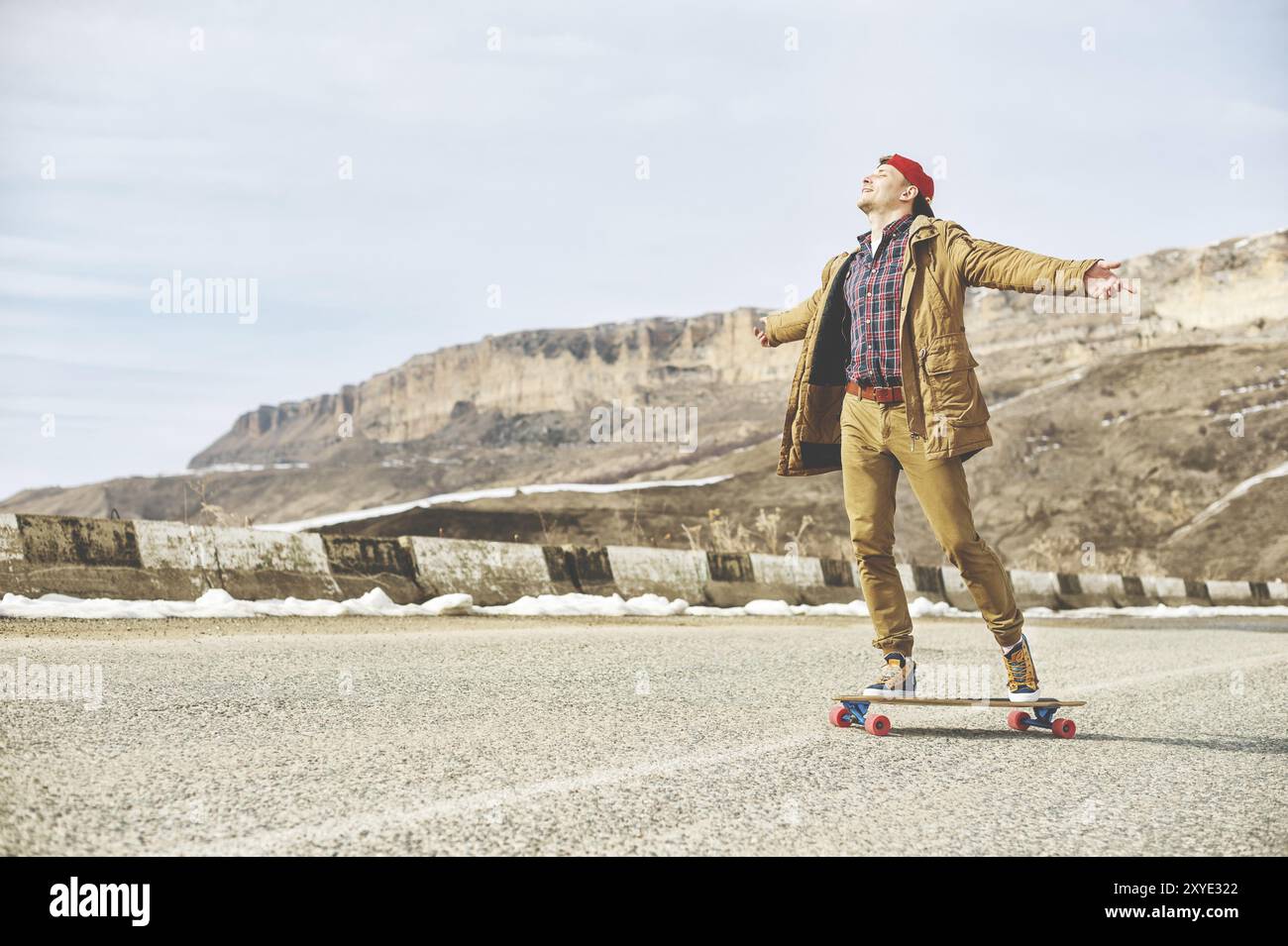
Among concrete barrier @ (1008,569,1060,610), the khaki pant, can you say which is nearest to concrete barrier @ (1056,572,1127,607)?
concrete barrier @ (1008,569,1060,610)

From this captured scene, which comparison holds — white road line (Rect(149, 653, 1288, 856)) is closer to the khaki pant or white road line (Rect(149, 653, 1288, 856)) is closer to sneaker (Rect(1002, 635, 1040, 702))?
the khaki pant

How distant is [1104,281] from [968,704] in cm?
173

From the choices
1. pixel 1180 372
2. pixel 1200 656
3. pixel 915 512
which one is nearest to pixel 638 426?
pixel 1180 372

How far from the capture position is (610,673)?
605 centimetres

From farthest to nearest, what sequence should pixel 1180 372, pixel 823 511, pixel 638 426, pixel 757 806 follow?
pixel 638 426
pixel 1180 372
pixel 823 511
pixel 757 806

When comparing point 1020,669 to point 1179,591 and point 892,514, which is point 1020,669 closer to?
point 892,514

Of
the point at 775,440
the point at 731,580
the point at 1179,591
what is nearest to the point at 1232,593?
the point at 1179,591

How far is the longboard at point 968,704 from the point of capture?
186 inches

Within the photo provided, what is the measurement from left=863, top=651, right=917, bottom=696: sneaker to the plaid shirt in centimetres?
114

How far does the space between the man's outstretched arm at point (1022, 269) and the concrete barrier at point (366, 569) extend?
480 cm

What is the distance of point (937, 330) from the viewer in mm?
4785
